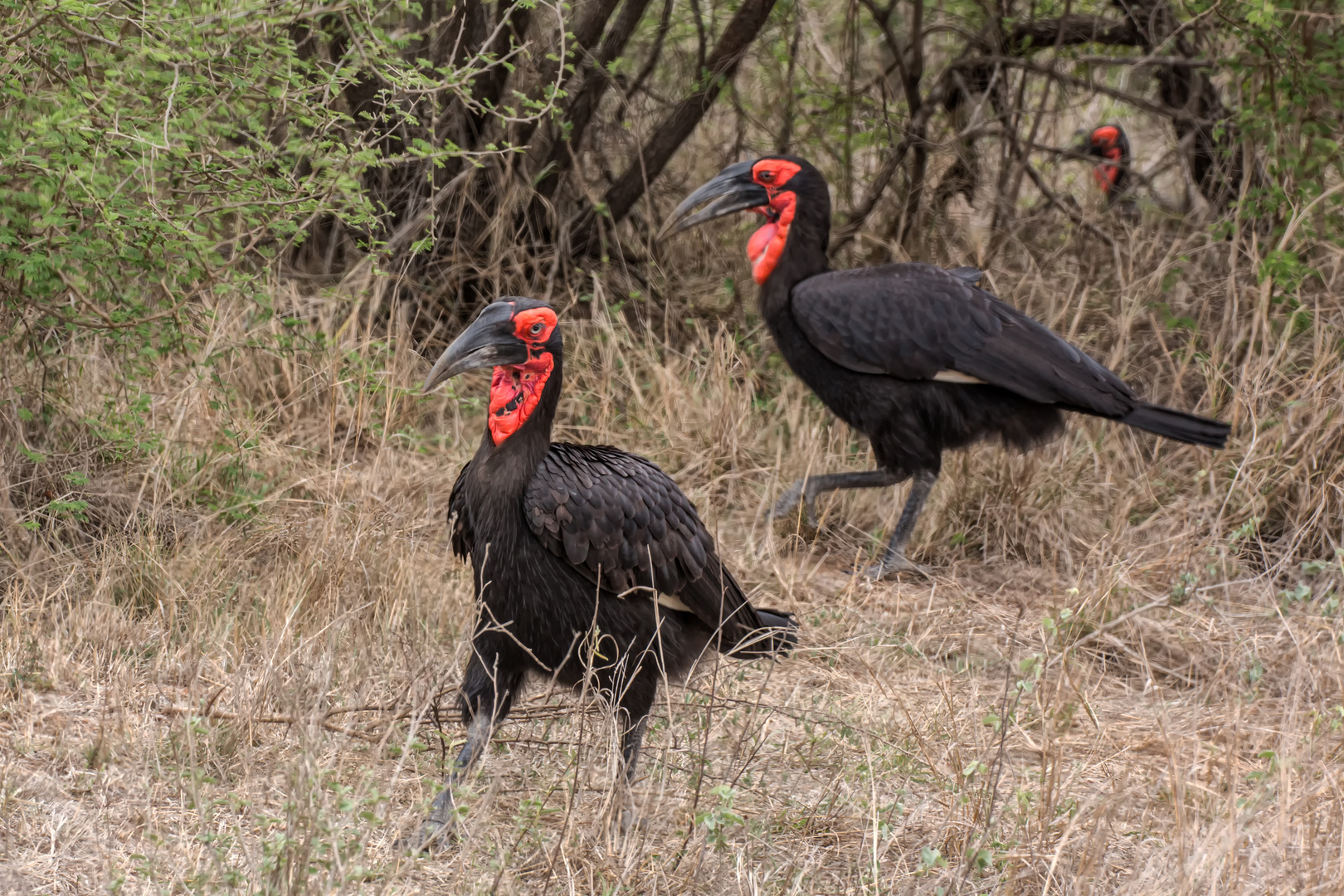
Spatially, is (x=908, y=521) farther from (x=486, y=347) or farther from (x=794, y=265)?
(x=486, y=347)

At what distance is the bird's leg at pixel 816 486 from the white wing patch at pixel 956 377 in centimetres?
39

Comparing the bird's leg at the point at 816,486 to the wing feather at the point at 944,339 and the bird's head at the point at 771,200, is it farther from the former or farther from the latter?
the bird's head at the point at 771,200

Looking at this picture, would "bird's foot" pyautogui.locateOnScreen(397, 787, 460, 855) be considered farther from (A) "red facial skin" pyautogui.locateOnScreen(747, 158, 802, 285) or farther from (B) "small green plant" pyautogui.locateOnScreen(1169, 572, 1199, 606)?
(A) "red facial skin" pyautogui.locateOnScreen(747, 158, 802, 285)

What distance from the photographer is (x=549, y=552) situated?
2.84m

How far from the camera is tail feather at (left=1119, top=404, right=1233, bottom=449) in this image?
4.40 m

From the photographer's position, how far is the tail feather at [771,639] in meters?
3.09

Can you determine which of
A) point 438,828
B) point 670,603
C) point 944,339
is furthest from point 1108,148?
point 438,828

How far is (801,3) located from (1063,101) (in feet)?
4.11

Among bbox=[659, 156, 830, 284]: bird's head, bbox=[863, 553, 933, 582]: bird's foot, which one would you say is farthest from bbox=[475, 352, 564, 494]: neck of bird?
bbox=[659, 156, 830, 284]: bird's head

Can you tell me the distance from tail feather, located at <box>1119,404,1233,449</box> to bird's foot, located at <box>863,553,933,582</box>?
0.83 metres

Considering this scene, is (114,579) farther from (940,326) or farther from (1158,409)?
(1158,409)

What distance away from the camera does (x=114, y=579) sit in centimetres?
356

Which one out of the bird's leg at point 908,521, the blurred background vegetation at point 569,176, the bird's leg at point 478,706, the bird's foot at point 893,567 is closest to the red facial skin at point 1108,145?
the blurred background vegetation at point 569,176

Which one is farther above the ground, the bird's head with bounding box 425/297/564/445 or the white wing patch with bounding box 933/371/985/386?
the bird's head with bounding box 425/297/564/445
